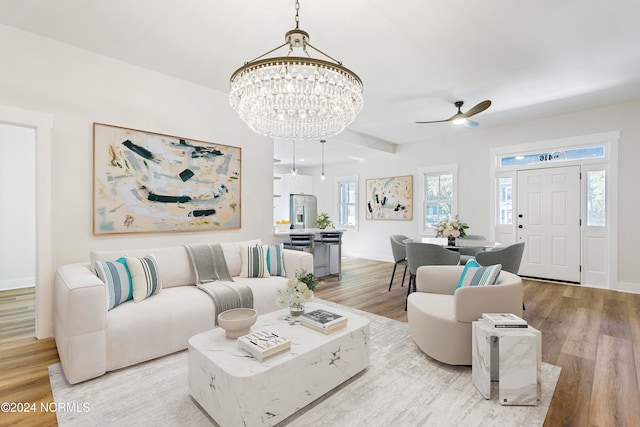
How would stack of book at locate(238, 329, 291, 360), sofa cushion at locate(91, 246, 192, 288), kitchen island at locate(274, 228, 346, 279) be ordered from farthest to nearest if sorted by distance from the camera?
kitchen island at locate(274, 228, 346, 279) < sofa cushion at locate(91, 246, 192, 288) < stack of book at locate(238, 329, 291, 360)

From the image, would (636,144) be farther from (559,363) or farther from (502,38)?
(559,363)

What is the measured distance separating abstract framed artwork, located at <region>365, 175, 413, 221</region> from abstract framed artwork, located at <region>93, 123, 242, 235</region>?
411 centimetres

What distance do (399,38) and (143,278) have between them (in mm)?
3110

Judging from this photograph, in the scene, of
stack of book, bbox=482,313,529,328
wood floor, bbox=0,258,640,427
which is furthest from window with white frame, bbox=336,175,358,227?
stack of book, bbox=482,313,529,328

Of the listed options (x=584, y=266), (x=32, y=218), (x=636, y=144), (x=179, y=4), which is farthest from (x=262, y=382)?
(x=636, y=144)

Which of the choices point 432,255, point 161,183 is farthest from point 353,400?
point 161,183

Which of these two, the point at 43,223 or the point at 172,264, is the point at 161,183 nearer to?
the point at 172,264

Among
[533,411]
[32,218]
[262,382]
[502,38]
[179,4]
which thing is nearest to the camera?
[262,382]

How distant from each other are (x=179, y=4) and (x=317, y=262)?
159 inches

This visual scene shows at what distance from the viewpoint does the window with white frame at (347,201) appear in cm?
810

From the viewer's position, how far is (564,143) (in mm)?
4887

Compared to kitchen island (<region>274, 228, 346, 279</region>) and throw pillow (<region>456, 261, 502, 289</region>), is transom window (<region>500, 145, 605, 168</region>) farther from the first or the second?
throw pillow (<region>456, 261, 502, 289</region>)

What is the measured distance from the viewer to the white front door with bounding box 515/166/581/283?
4875mm

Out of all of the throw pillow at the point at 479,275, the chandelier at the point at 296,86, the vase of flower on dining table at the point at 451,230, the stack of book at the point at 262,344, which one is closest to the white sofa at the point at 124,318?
the stack of book at the point at 262,344
